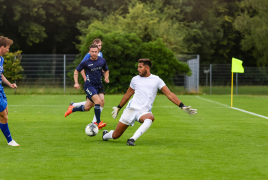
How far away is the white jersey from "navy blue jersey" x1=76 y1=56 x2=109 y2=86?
244 cm

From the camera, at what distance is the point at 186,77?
100 ft

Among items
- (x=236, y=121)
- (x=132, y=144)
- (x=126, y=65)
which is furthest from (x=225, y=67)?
(x=132, y=144)

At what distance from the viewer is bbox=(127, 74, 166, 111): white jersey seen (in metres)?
7.57

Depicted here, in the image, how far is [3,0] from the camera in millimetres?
40531

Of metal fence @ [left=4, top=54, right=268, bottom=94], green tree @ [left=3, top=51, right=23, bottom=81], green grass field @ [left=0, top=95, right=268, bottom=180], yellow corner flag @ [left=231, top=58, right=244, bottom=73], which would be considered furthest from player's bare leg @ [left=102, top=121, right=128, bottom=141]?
metal fence @ [left=4, top=54, right=268, bottom=94]

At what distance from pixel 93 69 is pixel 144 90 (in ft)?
8.69

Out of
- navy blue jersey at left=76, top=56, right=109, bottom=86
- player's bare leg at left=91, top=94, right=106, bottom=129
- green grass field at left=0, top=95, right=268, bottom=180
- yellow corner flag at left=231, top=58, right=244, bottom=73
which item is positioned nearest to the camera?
green grass field at left=0, top=95, right=268, bottom=180

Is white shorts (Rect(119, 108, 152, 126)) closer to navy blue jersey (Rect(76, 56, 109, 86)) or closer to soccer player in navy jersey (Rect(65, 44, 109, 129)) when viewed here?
soccer player in navy jersey (Rect(65, 44, 109, 129))

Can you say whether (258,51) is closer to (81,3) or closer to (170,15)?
(170,15)

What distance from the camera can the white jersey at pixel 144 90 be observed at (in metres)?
7.57

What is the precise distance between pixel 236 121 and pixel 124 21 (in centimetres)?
2599

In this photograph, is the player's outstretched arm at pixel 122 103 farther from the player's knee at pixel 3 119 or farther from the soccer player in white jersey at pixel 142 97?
the player's knee at pixel 3 119

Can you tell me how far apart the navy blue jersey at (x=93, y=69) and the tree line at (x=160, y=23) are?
2748 centimetres

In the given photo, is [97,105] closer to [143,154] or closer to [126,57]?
[143,154]
